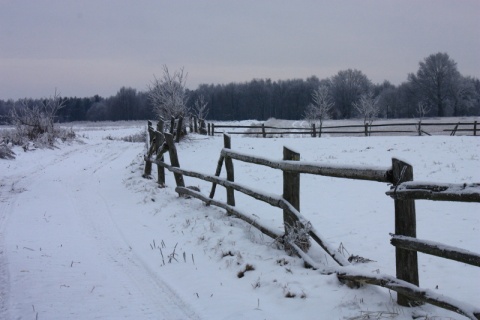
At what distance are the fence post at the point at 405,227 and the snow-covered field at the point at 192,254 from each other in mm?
261

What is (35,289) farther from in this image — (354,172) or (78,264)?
(354,172)

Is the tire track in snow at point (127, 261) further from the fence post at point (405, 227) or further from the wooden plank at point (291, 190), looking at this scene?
the fence post at point (405, 227)

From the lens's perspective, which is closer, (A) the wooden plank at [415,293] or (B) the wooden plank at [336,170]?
(A) the wooden plank at [415,293]

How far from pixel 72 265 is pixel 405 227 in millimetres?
4318

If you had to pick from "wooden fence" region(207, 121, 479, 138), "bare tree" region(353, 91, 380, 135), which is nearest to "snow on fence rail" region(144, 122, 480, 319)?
"wooden fence" region(207, 121, 479, 138)

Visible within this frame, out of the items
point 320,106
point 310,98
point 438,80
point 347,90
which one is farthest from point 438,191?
point 310,98

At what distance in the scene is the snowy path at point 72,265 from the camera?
405 centimetres

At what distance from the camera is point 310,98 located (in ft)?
377

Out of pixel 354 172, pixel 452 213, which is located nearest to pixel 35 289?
pixel 354 172

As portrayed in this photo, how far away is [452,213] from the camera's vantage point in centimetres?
788

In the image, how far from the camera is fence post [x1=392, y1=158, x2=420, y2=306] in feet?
11.8

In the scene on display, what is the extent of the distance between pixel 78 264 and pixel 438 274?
4.72m

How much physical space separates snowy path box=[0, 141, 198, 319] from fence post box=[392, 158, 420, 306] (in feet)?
6.97

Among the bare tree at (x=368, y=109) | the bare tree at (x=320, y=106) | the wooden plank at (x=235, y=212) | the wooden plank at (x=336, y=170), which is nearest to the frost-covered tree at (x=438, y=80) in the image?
the bare tree at (x=368, y=109)
